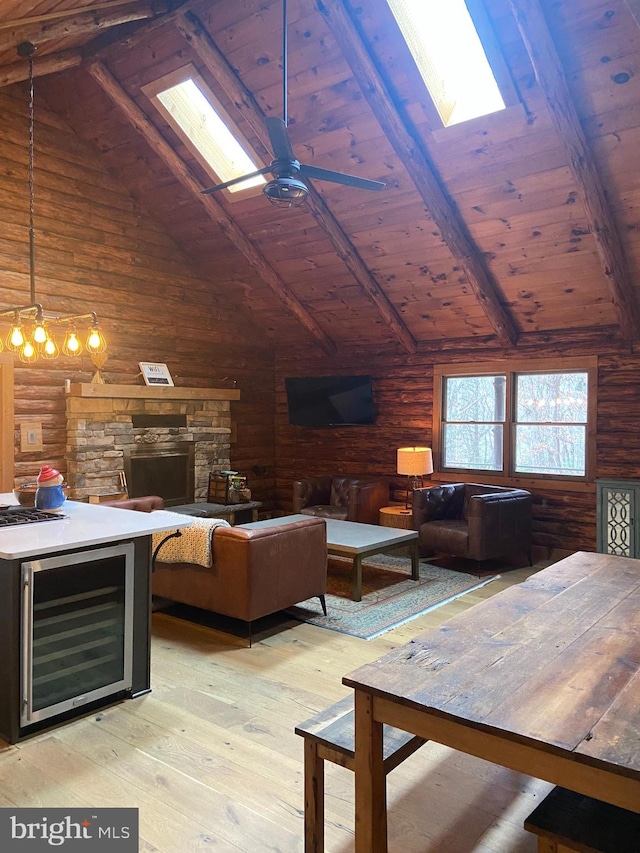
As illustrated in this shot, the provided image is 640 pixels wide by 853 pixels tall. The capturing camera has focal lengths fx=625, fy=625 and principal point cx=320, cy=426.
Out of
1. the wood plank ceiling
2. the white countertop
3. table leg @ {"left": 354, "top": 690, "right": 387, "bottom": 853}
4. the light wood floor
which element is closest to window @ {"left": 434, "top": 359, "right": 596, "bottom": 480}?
the wood plank ceiling

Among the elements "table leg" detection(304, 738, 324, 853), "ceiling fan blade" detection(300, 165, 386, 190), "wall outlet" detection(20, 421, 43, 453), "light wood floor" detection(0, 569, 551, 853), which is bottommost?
"light wood floor" detection(0, 569, 551, 853)

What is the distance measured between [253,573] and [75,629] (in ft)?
3.71

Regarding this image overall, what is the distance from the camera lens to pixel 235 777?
8.13 feet

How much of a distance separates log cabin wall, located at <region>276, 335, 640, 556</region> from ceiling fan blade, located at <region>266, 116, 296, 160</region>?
4.06 m

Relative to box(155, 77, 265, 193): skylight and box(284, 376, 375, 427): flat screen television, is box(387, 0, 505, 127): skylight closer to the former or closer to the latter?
box(155, 77, 265, 193): skylight

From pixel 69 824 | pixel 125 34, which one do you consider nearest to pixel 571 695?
pixel 69 824

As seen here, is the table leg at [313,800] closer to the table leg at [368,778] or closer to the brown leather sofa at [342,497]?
the table leg at [368,778]

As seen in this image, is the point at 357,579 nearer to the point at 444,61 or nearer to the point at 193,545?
the point at 193,545

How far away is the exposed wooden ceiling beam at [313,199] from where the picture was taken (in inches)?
187

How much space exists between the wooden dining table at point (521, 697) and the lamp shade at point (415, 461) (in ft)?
14.3

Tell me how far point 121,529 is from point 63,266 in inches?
160

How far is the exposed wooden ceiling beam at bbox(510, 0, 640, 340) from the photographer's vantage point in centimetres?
383

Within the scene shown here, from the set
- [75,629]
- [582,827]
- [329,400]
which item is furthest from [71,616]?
[329,400]

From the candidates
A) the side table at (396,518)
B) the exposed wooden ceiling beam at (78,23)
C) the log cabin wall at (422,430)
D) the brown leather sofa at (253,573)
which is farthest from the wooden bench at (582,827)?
the exposed wooden ceiling beam at (78,23)
